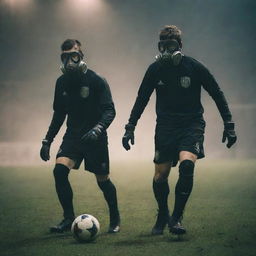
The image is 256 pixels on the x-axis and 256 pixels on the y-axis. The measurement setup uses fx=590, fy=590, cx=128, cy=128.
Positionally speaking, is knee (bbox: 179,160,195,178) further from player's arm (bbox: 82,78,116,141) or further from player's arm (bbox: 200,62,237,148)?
player's arm (bbox: 82,78,116,141)

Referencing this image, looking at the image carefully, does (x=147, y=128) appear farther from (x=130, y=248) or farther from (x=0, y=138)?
(x=130, y=248)

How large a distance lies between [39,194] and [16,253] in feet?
14.7

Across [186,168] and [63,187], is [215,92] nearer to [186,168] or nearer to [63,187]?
[186,168]

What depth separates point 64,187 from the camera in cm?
564

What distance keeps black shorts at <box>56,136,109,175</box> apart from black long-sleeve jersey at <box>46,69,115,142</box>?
0.09 m

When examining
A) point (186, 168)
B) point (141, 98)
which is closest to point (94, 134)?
point (141, 98)

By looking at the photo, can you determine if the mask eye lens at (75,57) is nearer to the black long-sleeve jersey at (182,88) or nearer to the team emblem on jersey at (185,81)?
the black long-sleeve jersey at (182,88)

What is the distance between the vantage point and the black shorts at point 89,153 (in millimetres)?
5684

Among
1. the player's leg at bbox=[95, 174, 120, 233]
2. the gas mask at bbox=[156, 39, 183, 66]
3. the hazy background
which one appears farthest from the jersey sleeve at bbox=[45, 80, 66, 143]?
the hazy background

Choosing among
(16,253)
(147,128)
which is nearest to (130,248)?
(16,253)

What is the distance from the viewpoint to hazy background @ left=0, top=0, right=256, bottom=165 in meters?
19.0

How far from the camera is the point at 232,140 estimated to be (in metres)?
5.37

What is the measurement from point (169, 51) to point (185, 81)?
32cm

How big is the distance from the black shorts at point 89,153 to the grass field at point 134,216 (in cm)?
63
